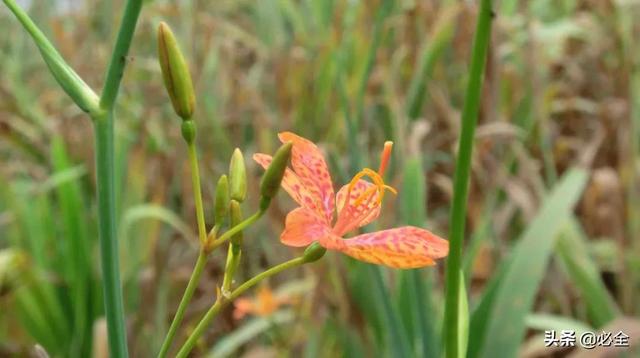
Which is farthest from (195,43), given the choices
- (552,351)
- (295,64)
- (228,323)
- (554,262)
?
(552,351)

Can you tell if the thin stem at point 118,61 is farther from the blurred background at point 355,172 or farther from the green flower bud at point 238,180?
the blurred background at point 355,172

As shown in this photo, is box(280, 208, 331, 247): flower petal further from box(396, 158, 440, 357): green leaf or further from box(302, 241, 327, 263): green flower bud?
box(396, 158, 440, 357): green leaf

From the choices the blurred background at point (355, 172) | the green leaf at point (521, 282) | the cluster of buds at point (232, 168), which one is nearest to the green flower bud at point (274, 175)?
the cluster of buds at point (232, 168)

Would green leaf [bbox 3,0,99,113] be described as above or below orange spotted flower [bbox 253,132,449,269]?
above

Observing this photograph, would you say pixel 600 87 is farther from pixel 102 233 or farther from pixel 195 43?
pixel 102 233

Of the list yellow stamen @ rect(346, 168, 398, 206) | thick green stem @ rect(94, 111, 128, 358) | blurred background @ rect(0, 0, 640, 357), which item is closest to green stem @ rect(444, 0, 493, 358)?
yellow stamen @ rect(346, 168, 398, 206)
